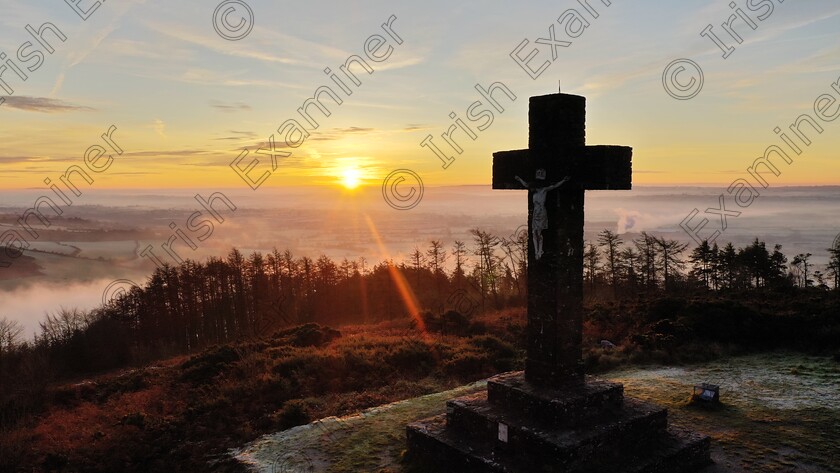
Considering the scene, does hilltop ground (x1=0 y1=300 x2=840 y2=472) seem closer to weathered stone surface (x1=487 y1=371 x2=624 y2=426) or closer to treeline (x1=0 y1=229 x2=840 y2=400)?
A: weathered stone surface (x1=487 y1=371 x2=624 y2=426)

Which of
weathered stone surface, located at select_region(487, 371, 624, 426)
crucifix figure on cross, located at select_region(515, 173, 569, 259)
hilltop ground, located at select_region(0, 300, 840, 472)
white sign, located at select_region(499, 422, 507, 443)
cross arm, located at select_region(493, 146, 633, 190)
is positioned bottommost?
hilltop ground, located at select_region(0, 300, 840, 472)

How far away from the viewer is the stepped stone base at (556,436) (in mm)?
6500

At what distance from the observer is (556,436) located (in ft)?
21.3

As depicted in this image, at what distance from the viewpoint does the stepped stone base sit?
650 cm

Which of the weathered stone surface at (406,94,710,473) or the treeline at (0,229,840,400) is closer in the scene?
the weathered stone surface at (406,94,710,473)

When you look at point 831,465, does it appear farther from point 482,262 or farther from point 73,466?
point 482,262

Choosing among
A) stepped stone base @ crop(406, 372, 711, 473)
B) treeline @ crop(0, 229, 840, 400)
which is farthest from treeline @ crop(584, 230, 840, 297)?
stepped stone base @ crop(406, 372, 711, 473)

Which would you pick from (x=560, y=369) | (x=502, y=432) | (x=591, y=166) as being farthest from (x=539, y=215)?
(x=502, y=432)

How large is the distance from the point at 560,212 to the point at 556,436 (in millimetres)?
3192

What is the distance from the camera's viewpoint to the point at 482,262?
45.1 meters

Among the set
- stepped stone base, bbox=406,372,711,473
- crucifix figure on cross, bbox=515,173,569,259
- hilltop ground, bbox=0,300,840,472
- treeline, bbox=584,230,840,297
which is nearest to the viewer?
stepped stone base, bbox=406,372,711,473

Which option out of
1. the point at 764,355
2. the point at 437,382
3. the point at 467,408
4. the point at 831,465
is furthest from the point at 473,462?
the point at 764,355

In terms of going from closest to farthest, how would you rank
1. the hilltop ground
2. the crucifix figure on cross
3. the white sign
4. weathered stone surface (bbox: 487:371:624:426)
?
weathered stone surface (bbox: 487:371:624:426), the white sign, the crucifix figure on cross, the hilltop ground

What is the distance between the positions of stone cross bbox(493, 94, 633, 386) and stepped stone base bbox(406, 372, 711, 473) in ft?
1.47
